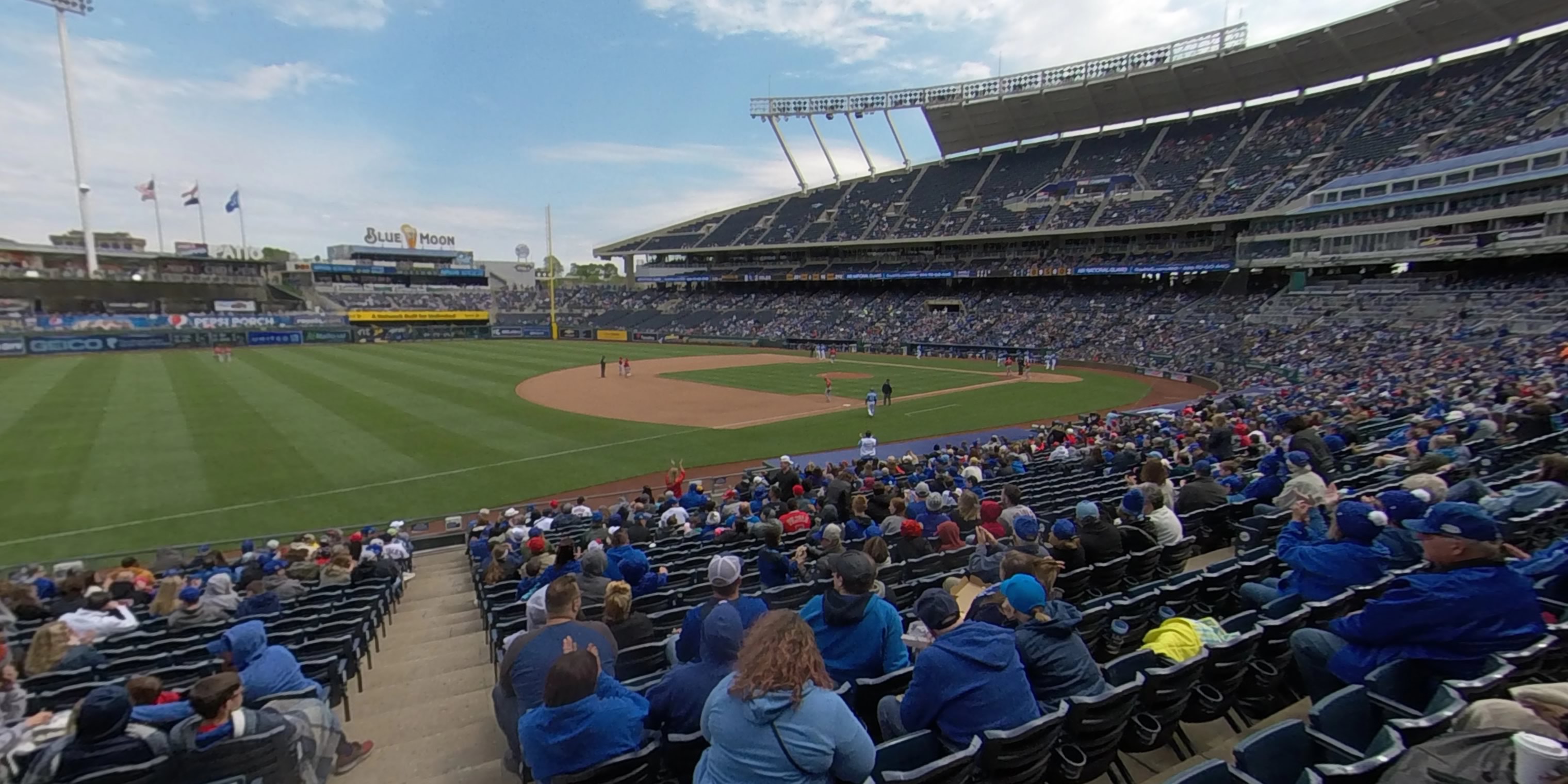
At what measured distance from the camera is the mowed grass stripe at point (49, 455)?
1705 cm

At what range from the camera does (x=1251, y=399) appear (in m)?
25.4

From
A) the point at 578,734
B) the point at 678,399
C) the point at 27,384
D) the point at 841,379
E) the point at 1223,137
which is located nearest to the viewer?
the point at 578,734

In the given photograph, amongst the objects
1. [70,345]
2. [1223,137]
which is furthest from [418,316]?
[1223,137]

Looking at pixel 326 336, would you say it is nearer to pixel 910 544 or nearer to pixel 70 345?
pixel 70 345

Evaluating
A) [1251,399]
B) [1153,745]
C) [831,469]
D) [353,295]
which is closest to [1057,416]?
[1251,399]

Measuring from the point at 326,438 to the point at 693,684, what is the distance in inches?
1009

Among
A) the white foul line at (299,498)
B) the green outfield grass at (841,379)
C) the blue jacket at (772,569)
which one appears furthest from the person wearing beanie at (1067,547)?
the green outfield grass at (841,379)

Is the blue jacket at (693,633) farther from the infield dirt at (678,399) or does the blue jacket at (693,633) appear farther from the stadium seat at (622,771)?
the infield dirt at (678,399)

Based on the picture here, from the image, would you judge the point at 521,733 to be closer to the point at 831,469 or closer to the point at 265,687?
the point at 265,687

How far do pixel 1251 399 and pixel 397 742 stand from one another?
28077 mm

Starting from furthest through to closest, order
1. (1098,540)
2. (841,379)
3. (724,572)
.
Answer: (841,379), (1098,540), (724,572)

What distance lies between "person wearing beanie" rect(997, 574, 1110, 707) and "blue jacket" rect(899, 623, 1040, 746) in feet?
1.00

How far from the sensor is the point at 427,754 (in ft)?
18.6

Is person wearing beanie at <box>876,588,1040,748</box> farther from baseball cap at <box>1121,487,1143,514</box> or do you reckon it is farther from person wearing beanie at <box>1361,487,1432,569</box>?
baseball cap at <box>1121,487,1143,514</box>
